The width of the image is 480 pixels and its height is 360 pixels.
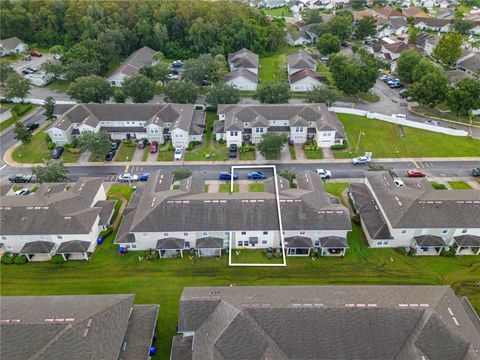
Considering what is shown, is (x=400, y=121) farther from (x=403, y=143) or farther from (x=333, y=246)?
(x=333, y=246)

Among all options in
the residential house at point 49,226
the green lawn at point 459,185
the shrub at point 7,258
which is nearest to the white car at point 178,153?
the residential house at point 49,226

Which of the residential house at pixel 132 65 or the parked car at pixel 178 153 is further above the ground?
the residential house at pixel 132 65

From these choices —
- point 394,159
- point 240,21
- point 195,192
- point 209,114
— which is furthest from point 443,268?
point 240,21

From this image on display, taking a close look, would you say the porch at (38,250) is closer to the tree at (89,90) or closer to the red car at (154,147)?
the red car at (154,147)

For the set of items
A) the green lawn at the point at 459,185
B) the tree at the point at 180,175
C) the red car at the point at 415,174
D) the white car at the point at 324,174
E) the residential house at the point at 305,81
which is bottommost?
the white car at the point at 324,174

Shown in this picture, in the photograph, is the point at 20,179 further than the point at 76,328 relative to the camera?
Yes

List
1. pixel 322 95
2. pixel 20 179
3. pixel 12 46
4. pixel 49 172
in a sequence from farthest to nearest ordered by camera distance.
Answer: pixel 12 46 < pixel 322 95 < pixel 20 179 < pixel 49 172

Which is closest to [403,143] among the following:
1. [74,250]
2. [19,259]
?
[74,250]

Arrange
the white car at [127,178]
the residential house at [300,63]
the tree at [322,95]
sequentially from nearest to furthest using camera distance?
the white car at [127,178] → the tree at [322,95] → the residential house at [300,63]
